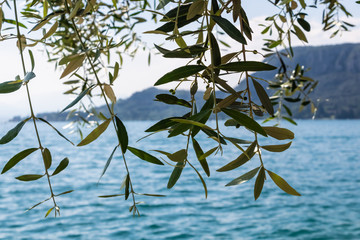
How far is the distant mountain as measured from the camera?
1051 inches

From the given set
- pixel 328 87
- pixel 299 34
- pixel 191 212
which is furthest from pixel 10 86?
pixel 328 87

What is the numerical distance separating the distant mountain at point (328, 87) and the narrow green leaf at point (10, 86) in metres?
18.9

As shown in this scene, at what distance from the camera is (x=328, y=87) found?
28547 millimetres

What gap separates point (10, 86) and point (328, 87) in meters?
30.3

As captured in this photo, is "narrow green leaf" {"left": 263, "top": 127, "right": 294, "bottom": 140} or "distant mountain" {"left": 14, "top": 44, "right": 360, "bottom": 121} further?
"distant mountain" {"left": 14, "top": 44, "right": 360, "bottom": 121}

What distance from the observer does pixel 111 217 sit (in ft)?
23.7

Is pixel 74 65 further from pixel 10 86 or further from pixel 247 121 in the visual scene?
pixel 247 121

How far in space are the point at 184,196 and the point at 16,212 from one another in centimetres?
352

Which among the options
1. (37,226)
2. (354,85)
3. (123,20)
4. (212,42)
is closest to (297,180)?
(37,226)

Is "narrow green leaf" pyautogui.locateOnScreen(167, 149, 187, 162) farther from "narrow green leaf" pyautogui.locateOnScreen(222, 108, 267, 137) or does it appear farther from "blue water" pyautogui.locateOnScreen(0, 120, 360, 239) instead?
"blue water" pyautogui.locateOnScreen(0, 120, 360, 239)

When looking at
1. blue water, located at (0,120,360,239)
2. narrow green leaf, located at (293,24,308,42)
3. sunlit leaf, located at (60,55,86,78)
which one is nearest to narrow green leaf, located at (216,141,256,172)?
sunlit leaf, located at (60,55,86,78)

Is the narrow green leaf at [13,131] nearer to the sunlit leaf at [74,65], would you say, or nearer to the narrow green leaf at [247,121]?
the sunlit leaf at [74,65]

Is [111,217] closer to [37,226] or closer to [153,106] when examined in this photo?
[37,226]

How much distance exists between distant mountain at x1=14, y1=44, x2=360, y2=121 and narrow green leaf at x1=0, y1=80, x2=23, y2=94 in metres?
18.9
